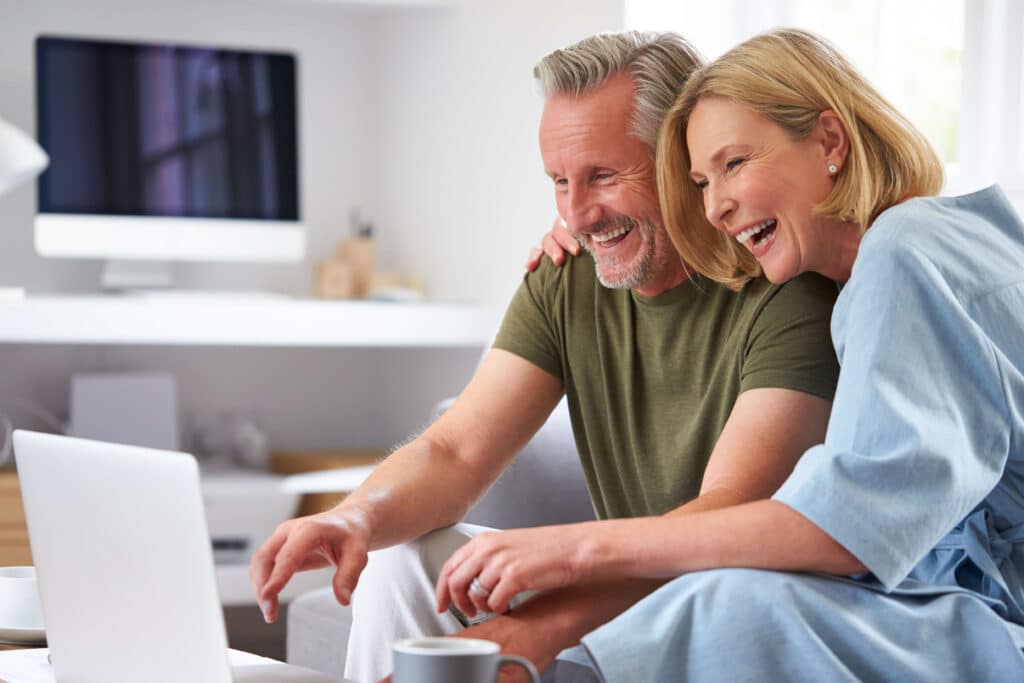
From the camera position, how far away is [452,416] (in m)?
1.79

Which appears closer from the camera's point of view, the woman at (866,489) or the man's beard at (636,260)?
the woman at (866,489)

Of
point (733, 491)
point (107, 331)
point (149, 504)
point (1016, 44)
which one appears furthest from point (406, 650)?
point (107, 331)

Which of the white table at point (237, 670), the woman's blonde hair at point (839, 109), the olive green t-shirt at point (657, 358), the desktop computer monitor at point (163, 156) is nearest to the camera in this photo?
the white table at point (237, 670)

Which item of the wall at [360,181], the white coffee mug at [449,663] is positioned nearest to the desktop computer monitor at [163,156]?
the wall at [360,181]

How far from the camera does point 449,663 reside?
94 centimetres

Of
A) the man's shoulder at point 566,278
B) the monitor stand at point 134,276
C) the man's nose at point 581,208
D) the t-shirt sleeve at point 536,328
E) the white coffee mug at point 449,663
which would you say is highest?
the man's nose at point 581,208

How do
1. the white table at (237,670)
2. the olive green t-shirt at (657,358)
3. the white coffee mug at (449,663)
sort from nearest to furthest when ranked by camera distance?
the white coffee mug at (449,663) < the white table at (237,670) < the olive green t-shirt at (657,358)

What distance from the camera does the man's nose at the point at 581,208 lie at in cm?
173

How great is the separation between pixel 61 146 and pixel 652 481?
2.38 metres

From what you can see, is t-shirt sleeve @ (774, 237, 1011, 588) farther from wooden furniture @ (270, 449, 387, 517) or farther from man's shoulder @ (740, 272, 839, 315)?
wooden furniture @ (270, 449, 387, 517)

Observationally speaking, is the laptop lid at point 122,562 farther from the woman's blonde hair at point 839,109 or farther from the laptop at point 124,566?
the woman's blonde hair at point 839,109

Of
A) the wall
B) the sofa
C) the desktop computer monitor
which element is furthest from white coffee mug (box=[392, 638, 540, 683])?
the desktop computer monitor

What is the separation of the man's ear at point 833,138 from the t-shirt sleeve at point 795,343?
177 mm

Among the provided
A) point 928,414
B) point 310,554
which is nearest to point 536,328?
point 310,554
